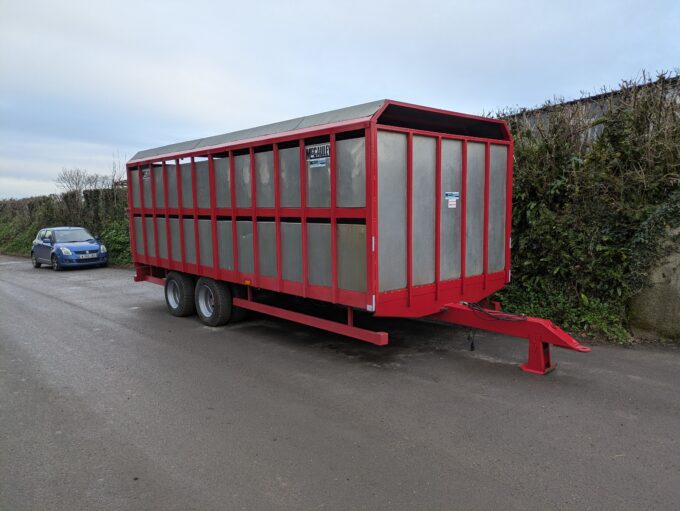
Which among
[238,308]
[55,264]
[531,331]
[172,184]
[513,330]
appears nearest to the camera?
[531,331]

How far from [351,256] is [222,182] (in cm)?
289

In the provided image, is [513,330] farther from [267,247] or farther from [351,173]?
[267,247]

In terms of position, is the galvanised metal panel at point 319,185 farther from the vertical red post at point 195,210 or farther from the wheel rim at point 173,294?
the wheel rim at point 173,294

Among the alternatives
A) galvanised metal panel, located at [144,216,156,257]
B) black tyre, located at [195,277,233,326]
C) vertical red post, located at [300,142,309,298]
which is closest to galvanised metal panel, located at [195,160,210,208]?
black tyre, located at [195,277,233,326]

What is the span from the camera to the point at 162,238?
30.1ft

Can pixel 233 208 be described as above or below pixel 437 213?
above

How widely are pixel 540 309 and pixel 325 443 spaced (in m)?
4.74

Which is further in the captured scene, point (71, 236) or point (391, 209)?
point (71, 236)

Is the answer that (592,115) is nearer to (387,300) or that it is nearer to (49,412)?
(387,300)

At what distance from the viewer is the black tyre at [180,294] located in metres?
8.73

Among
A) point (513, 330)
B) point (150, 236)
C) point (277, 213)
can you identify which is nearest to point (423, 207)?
point (513, 330)

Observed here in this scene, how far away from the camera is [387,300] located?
17.7 ft

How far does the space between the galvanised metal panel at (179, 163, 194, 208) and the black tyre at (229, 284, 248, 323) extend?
5.15 feet

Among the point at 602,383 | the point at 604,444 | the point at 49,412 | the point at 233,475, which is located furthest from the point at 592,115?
the point at 49,412
